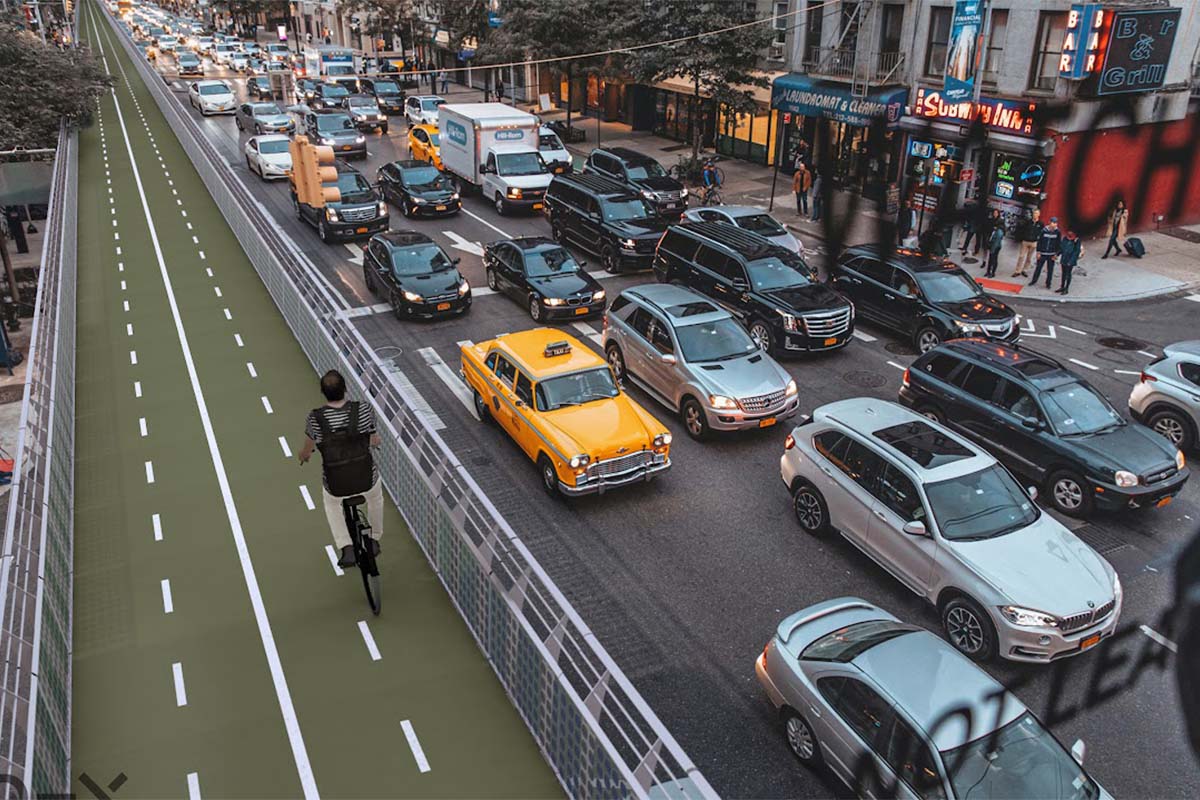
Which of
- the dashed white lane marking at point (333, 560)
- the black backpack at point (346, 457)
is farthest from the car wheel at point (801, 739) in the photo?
the dashed white lane marking at point (333, 560)

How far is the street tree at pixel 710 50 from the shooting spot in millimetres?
34469

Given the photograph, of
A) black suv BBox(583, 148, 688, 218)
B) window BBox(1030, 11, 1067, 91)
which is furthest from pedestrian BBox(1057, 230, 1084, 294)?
window BBox(1030, 11, 1067, 91)

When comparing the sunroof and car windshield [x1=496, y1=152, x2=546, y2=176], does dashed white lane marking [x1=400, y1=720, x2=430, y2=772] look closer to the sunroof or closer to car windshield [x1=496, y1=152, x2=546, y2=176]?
the sunroof

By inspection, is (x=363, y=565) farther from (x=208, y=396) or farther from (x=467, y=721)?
(x=208, y=396)

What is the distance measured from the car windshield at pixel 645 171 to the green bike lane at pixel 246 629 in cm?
1859

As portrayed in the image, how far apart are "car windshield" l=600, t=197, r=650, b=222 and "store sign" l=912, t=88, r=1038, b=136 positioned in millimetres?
24491

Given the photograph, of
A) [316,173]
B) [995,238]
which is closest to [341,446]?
[316,173]

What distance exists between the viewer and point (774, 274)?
68.8 feet

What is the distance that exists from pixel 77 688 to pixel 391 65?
74.8 meters

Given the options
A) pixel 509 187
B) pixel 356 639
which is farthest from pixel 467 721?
pixel 509 187

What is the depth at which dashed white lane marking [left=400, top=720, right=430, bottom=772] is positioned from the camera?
24.7 ft

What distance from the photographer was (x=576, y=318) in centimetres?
2245

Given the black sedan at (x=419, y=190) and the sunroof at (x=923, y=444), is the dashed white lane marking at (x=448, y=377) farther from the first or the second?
the black sedan at (x=419, y=190)

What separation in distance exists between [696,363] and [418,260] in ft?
30.7
